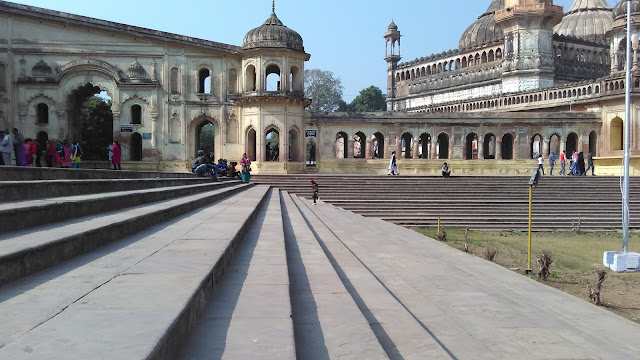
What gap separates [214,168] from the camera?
61.5 feet

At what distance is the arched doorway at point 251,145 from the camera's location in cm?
2895

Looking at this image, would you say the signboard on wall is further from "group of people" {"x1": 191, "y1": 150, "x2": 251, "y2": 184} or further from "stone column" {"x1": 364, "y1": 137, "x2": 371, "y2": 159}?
"stone column" {"x1": 364, "y1": 137, "x2": 371, "y2": 159}

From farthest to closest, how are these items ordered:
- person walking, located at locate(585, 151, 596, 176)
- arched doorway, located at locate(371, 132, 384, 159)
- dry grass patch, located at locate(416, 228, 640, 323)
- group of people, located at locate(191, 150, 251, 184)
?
1. arched doorway, located at locate(371, 132, 384, 159)
2. person walking, located at locate(585, 151, 596, 176)
3. group of people, located at locate(191, 150, 251, 184)
4. dry grass patch, located at locate(416, 228, 640, 323)

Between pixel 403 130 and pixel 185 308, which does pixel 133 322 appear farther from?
pixel 403 130

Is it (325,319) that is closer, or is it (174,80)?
(325,319)

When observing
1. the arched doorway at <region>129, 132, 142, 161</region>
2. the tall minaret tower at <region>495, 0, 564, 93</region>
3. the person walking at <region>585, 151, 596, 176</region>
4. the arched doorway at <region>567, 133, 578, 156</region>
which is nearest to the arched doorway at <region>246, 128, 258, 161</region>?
the arched doorway at <region>129, 132, 142, 161</region>

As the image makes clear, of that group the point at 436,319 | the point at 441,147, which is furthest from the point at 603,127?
the point at 436,319

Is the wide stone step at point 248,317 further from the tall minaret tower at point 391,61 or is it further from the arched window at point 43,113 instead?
the tall minaret tower at point 391,61

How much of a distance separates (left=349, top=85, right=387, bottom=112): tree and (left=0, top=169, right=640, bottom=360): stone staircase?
273 ft

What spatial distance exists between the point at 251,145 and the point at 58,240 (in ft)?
86.3

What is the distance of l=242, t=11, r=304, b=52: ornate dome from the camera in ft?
91.9

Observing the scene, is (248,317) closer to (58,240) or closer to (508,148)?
(58,240)

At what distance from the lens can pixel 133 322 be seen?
2.15 m

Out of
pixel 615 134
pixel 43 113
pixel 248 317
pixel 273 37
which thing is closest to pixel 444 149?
pixel 615 134
